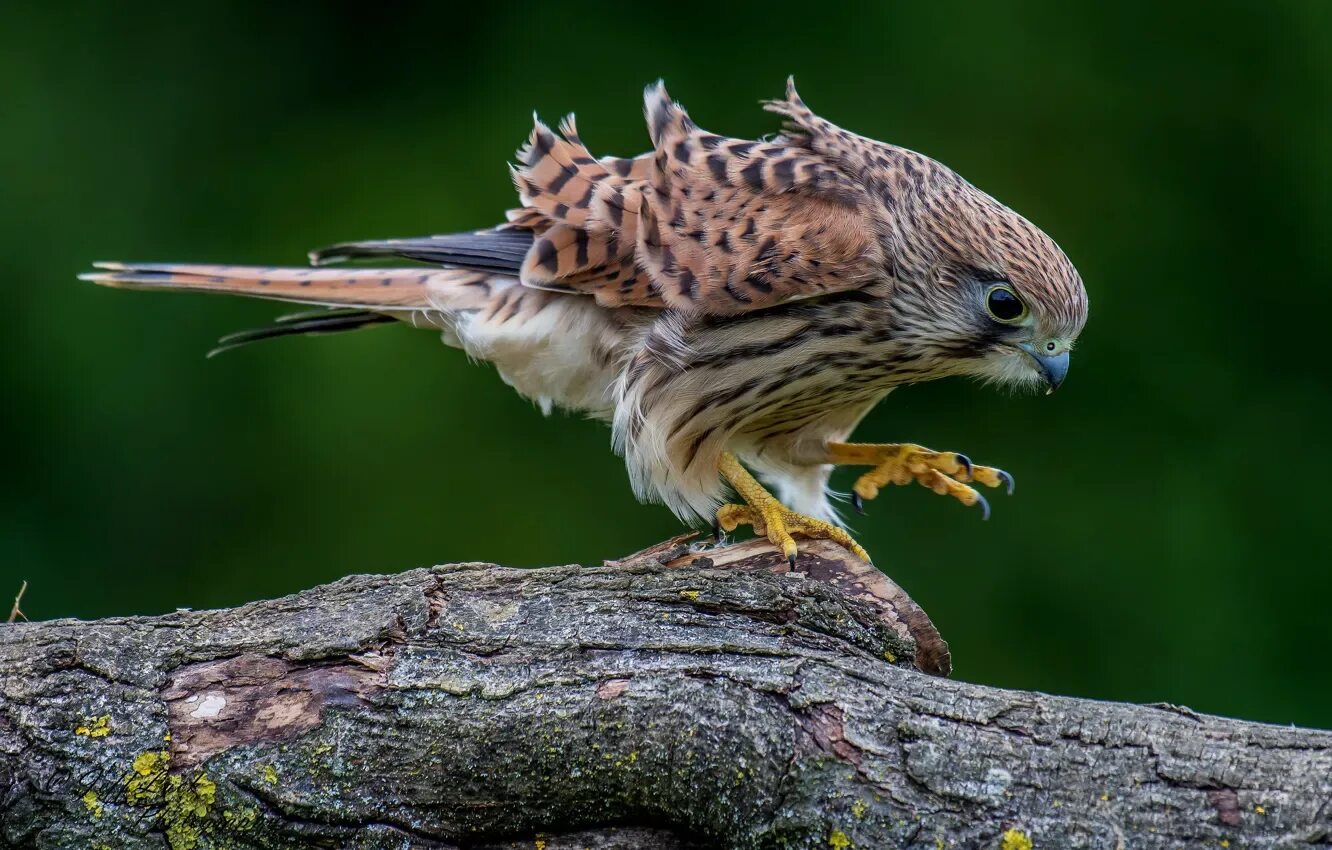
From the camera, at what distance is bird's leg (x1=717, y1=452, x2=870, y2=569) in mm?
2508

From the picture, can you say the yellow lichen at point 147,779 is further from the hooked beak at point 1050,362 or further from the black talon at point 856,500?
the hooked beak at point 1050,362

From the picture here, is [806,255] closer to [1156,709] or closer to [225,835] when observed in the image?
[1156,709]

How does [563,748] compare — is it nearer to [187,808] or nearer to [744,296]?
[187,808]

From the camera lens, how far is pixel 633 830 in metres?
1.84

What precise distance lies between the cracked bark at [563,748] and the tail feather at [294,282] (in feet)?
4.06

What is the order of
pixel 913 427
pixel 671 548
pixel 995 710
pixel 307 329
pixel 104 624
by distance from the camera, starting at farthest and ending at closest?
pixel 913 427
pixel 307 329
pixel 671 548
pixel 104 624
pixel 995 710

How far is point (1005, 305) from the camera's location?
266 cm

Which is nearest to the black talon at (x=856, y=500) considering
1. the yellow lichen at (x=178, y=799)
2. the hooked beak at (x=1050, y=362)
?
the hooked beak at (x=1050, y=362)

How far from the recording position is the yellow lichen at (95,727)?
1.81 meters

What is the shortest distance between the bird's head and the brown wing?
10 centimetres

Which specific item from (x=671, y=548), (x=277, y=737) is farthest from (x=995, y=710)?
(x=277, y=737)

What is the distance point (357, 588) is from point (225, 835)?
42cm

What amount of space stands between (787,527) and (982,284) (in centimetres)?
65

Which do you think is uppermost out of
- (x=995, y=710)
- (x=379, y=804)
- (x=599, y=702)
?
(x=995, y=710)
